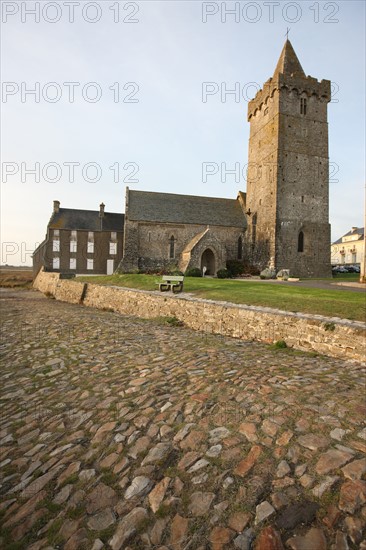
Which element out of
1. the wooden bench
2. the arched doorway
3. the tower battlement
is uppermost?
the tower battlement

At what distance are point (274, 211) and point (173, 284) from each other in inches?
747

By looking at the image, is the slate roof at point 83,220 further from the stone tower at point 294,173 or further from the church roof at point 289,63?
the church roof at point 289,63

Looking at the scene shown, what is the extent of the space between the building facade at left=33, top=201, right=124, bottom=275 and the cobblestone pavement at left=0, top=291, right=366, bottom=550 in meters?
34.2

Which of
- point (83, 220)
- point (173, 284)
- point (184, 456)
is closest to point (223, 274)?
point (173, 284)

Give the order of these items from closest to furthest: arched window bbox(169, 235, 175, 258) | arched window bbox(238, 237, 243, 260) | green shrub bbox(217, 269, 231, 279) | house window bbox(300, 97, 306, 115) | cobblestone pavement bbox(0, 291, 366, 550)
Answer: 1. cobblestone pavement bbox(0, 291, 366, 550)
2. green shrub bbox(217, 269, 231, 279)
3. house window bbox(300, 97, 306, 115)
4. arched window bbox(169, 235, 175, 258)
5. arched window bbox(238, 237, 243, 260)

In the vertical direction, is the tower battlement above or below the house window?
above

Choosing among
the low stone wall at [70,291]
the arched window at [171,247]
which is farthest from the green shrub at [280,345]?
the arched window at [171,247]

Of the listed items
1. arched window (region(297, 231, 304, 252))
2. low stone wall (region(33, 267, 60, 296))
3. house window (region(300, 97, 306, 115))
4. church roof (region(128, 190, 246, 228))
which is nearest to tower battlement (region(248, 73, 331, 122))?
house window (region(300, 97, 306, 115))

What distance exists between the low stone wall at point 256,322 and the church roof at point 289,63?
31.3 metres

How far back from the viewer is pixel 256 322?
958cm

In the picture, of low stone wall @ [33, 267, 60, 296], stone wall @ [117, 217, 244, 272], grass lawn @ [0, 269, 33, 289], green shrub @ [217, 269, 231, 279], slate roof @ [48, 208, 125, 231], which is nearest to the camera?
low stone wall @ [33, 267, 60, 296]

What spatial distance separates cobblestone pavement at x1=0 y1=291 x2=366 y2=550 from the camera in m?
2.63

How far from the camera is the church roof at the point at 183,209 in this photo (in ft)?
114

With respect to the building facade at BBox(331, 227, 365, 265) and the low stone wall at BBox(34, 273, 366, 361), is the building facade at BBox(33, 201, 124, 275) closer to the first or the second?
the low stone wall at BBox(34, 273, 366, 361)
